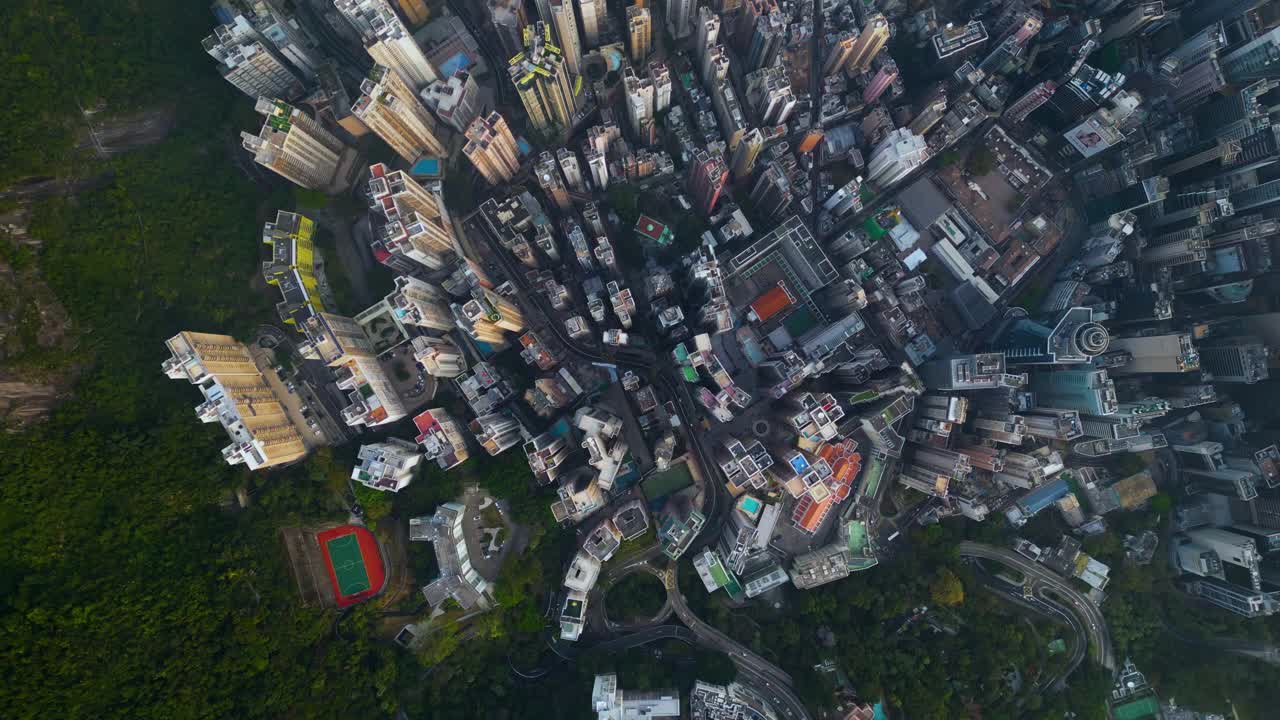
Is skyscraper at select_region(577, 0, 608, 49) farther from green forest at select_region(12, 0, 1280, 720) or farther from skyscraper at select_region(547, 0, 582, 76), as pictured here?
green forest at select_region(12, 0, 1280, 720)

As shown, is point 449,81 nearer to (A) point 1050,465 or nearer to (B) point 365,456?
(B) point 365,456

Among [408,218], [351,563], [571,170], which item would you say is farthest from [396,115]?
[351,563]

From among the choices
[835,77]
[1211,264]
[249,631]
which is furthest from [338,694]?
[1211,264]

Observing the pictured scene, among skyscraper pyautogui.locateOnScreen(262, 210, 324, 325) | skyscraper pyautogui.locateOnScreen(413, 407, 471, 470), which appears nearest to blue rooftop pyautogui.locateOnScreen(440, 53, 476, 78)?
skyscraper pyautogui.locateOnScreen(262, 210, 324, 325)

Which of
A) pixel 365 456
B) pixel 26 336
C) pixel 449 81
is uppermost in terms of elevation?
pixel 449 81

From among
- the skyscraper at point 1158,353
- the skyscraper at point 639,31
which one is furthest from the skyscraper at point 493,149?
the skyscraper at point 1158,353
